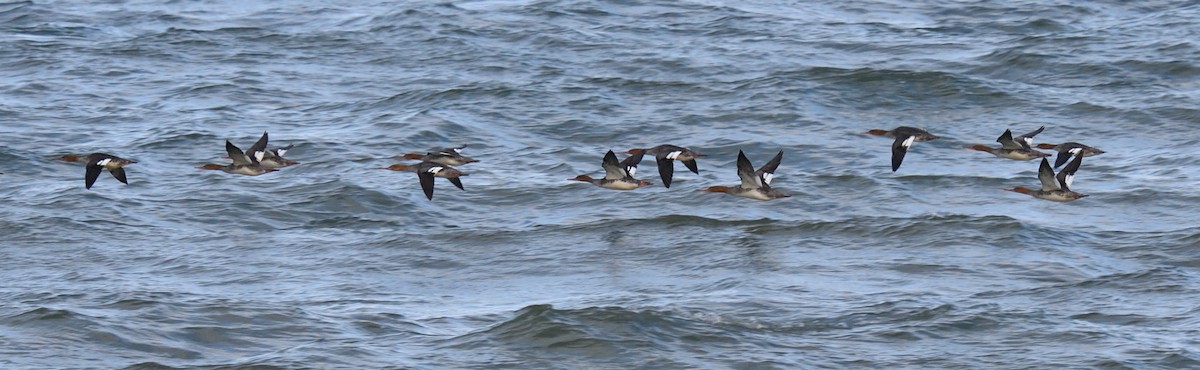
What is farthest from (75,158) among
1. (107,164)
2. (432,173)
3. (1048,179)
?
(1048,179)

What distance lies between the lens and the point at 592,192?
20672 millimetres

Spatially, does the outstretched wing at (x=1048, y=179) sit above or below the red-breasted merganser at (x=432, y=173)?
below

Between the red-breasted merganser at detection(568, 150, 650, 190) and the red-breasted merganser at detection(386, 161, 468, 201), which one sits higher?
the red-breasted merganser at detection(386, 161, 468, 201)

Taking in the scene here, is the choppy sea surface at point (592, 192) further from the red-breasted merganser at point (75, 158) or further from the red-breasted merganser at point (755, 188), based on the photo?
the red-breasted merganser at point (75, 158)

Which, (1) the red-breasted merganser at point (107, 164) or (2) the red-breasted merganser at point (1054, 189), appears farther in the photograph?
(2) the red-breasted merganser at point (1054, 189)

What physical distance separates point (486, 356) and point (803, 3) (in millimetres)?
17454

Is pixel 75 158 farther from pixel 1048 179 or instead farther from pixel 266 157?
pixel 1048 179

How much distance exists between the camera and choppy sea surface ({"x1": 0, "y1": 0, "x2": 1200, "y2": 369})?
15617 millimetres

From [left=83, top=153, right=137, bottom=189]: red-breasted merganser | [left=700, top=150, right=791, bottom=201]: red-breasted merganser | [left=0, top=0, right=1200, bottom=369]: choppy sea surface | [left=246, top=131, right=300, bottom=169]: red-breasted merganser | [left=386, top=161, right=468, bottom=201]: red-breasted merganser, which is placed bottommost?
[left=0, top=0, right=1200, bottom=369]: choppy sea surface

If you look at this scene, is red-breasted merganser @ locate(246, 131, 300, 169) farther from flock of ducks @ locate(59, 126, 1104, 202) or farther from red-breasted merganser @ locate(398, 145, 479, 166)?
red-breasted merganser @ locate(398, 145, 479, 166)

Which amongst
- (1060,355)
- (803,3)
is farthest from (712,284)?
(803,3)

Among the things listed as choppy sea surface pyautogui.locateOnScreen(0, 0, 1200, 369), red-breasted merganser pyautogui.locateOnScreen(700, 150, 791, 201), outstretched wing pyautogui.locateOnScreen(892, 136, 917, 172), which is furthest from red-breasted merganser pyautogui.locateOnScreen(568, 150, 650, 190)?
outstretched wing pyautogui.locateOnScreen(892, 136, 917, 172)

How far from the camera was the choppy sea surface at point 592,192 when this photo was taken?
1562 cm

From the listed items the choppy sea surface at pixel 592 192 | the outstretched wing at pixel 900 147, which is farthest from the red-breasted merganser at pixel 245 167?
the outstretched wing at pixel 900 147
